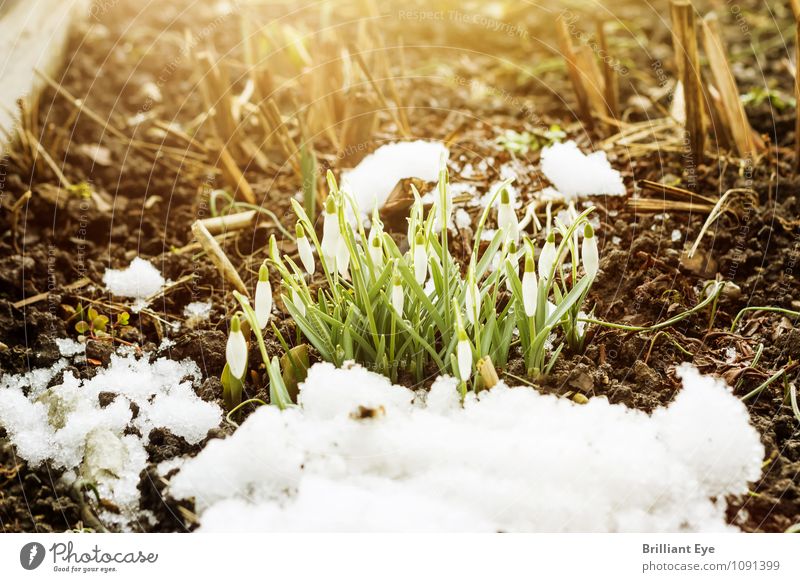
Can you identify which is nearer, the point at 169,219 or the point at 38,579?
the point at 38,579

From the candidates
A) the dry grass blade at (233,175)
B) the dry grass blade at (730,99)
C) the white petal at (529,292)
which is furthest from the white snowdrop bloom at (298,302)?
the dry grass blade at (730,99)

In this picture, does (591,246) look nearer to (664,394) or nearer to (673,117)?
(664,394)

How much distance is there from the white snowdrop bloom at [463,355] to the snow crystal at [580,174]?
71cm

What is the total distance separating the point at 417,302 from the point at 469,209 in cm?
47

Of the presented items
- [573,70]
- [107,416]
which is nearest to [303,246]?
[107,416]

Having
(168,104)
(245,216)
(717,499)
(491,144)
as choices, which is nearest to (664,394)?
(717,499)

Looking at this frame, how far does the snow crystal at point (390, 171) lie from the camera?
165 cm

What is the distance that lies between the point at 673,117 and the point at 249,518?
1.41m

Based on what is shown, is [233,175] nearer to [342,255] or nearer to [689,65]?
[342,255]

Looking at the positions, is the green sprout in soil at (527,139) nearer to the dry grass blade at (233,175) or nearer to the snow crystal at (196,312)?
the dry grass blade at (233,175)

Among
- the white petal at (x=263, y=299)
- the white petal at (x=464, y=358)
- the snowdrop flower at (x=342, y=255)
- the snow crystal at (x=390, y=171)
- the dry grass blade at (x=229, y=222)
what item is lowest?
the white petal at (x=464, y=358)

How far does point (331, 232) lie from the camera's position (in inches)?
46.3

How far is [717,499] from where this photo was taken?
44.5 inches

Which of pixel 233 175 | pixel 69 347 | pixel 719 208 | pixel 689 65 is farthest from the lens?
pixel 233 175
